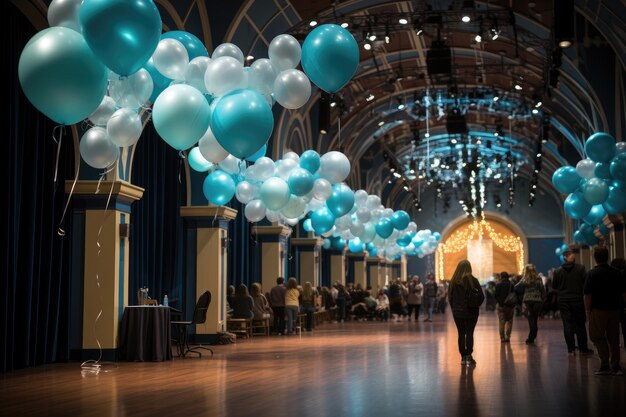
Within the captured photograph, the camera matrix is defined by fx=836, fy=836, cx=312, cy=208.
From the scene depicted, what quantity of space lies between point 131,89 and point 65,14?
128 centimetres

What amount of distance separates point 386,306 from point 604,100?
10.1 m

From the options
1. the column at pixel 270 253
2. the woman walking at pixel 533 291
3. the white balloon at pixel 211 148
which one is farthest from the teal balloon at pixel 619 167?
the column at pixel 270 253

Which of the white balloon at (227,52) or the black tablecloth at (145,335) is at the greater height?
the white balloon at (227,52)

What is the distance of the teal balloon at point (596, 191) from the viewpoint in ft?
45.7

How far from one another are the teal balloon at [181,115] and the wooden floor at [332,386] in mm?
2495

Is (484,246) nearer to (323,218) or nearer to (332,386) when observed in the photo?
(323,218)

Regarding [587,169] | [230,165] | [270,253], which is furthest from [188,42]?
[270,253]

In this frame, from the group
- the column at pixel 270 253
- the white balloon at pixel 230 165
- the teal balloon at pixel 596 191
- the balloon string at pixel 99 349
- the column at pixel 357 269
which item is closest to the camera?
the balloon string at pixel 99 349

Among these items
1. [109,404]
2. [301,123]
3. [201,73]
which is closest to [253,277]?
[301,123]

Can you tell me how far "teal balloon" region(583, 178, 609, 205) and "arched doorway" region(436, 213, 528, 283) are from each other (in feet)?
105

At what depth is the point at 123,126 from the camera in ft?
29.9

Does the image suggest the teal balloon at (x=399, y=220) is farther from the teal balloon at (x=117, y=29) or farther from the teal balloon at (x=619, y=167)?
the teal balloon at (x=117, y=29)

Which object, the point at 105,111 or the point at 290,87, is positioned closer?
the point at 105,111

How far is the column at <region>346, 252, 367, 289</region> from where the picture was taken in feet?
117
